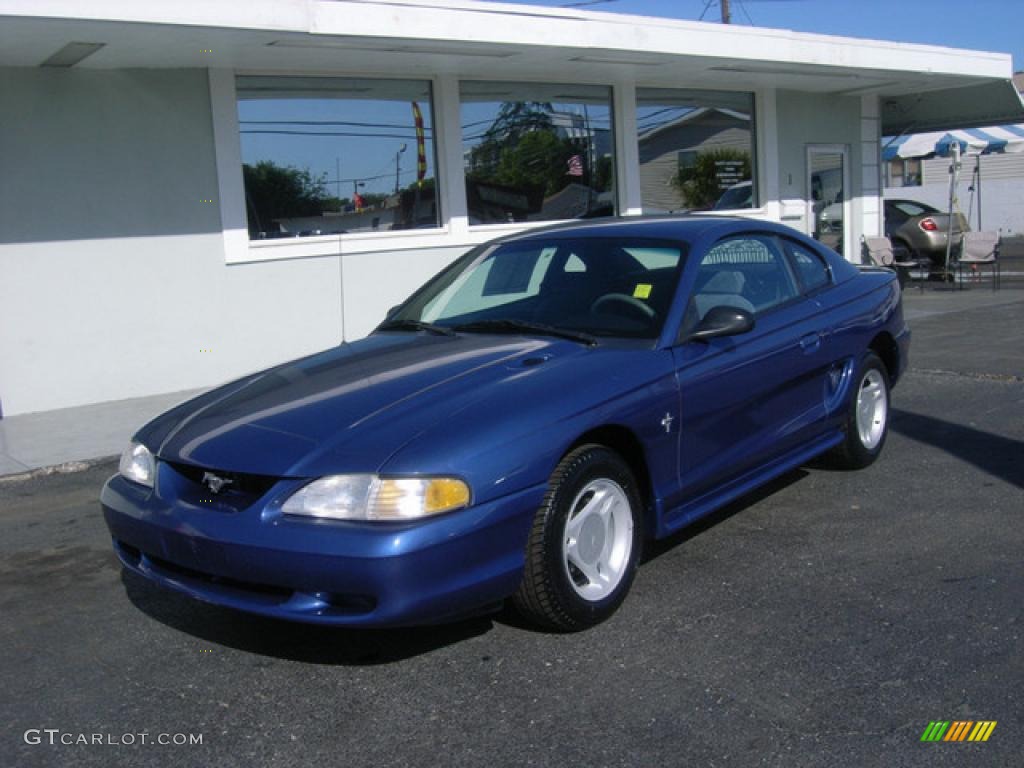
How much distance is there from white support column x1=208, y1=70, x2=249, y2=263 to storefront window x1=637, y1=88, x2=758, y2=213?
5226 mm

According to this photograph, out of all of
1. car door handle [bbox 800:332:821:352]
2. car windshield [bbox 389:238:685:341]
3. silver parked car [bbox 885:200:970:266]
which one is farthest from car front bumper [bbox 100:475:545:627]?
silver parked car [bbox 885:200:970:266]

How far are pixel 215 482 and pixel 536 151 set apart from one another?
29.7 feet

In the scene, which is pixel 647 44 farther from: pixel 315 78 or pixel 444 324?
pixel 444 324

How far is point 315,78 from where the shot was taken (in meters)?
10.4

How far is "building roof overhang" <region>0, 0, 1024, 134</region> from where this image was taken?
784 cm

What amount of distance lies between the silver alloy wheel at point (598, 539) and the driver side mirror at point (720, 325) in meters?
0.87

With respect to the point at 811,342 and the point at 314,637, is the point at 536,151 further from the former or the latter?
the point at 314,637

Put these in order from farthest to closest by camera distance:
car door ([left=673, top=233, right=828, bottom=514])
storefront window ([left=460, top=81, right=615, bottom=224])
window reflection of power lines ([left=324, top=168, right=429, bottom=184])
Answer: storefront window ([left=460, top=81, right=615, bottom=224]), window reflection of power lines ([left=324, top=168, right=429, bottom=184]), car door ([left=673, top=233, right=828, bottom=514])

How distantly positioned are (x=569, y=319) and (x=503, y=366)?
0.69m

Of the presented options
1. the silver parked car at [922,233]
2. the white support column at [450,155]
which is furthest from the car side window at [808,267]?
the silver parked car at [922,233]

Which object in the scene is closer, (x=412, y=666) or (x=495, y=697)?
(x=495, y=697)

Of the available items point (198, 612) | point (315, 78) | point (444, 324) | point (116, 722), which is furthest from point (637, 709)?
point (315, 78)

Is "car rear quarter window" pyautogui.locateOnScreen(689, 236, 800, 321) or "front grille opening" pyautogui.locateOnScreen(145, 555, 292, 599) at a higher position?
"car rear quarter window" pyautogui.locateOnScreen(689, 236, 800, 321)

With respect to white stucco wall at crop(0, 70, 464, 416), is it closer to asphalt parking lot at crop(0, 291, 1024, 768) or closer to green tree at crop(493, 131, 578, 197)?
green tree at crop(493, 131, 578, 197)
